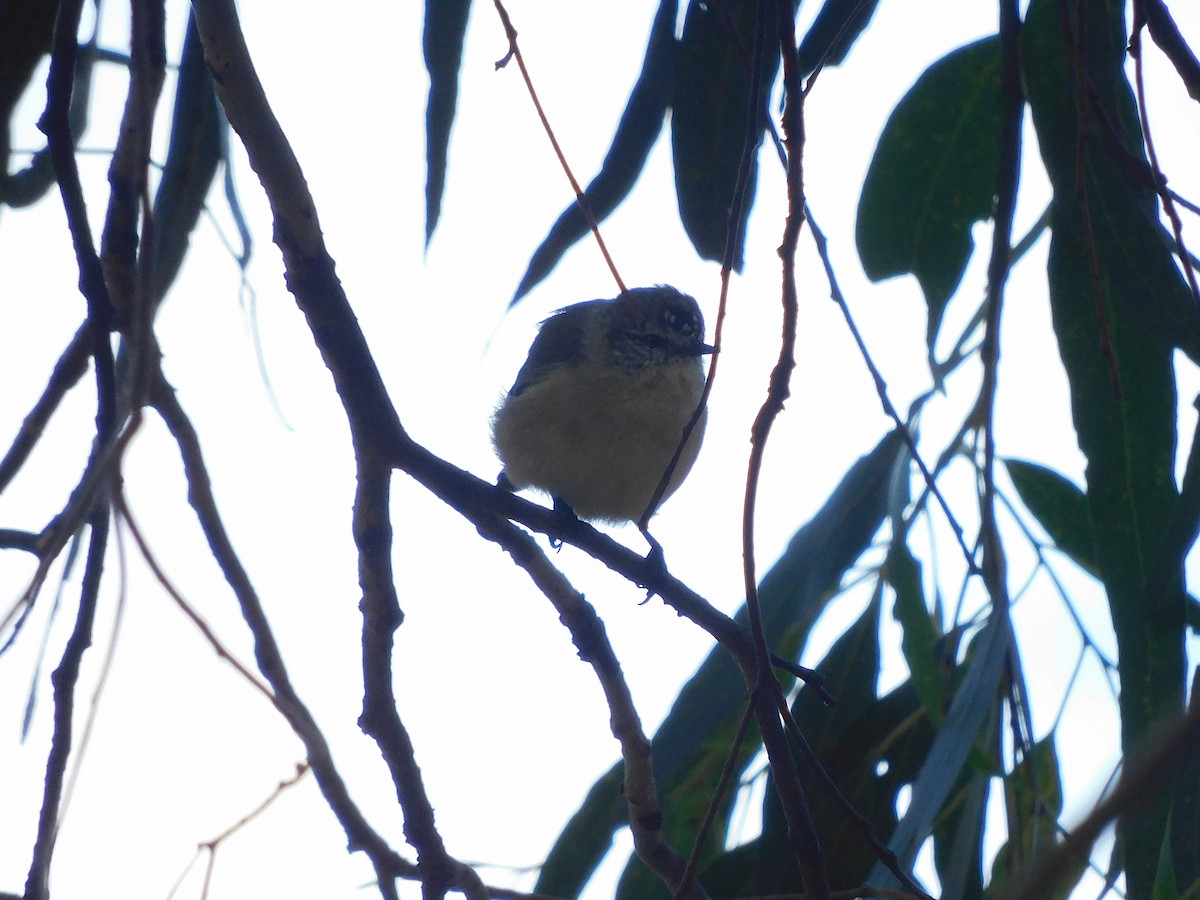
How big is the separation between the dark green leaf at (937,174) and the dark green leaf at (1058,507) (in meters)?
0.47

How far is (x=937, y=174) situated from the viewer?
8.84ft

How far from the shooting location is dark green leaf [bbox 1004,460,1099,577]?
273 centimetres

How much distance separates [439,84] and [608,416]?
1.13 metres

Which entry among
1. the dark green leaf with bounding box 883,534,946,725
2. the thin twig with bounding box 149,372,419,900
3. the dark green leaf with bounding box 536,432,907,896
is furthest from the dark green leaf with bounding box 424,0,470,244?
the dark green leaf with bounding box 883,534,946,725

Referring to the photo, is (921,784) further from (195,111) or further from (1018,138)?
(195,111)

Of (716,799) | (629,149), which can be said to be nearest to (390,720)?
(716,799)

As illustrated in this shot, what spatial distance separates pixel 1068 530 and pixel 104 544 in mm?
1904

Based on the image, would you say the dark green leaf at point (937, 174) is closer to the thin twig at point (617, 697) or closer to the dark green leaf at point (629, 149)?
the dark green leaf at point (629, 149)

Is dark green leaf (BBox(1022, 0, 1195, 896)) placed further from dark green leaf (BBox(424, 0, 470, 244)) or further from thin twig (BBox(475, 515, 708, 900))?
dark green leaf (BBox(424, 0, 470, 244))

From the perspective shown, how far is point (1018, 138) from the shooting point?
196 cm

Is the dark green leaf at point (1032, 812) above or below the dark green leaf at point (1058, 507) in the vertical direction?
below

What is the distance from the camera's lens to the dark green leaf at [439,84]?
2.32m

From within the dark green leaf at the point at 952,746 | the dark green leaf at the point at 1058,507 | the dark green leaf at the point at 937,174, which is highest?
the dark green leaf at the point at 937,174

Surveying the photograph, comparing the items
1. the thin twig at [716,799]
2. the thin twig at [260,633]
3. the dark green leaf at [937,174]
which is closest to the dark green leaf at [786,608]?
the dark green leaf at [937,174]
